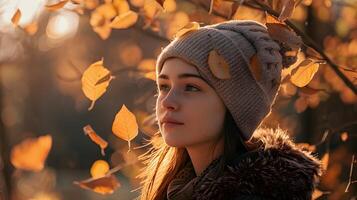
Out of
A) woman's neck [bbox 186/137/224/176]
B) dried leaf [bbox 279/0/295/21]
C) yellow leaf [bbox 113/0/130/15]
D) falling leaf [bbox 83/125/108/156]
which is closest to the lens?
dried leaf [bbox 279/0/295/21]

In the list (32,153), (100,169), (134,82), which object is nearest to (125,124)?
(100,169)

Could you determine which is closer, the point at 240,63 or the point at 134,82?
the point at 240,63

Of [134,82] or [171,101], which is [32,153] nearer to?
[171,101]

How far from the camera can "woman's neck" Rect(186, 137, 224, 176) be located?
2424 mm

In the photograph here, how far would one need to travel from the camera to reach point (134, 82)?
216 inches

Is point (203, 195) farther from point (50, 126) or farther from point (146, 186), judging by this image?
point (50, 126)

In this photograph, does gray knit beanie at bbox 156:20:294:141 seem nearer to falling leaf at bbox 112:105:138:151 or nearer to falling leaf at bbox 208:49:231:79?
falling leaf at bbox 208:49:231:79

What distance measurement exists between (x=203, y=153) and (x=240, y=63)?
0.34 m

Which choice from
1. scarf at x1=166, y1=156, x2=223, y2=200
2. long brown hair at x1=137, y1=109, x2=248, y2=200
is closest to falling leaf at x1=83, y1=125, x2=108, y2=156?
long brown hair at x1=137, y1=109, x2=248, y2=200

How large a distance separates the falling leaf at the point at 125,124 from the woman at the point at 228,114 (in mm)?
191

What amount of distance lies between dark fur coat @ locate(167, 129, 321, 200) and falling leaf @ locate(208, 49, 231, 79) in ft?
0.94

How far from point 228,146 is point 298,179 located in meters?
0.27

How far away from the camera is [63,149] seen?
1941 centimetres

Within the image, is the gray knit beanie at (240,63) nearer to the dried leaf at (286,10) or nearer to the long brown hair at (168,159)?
the long brown hair at (168,159)
